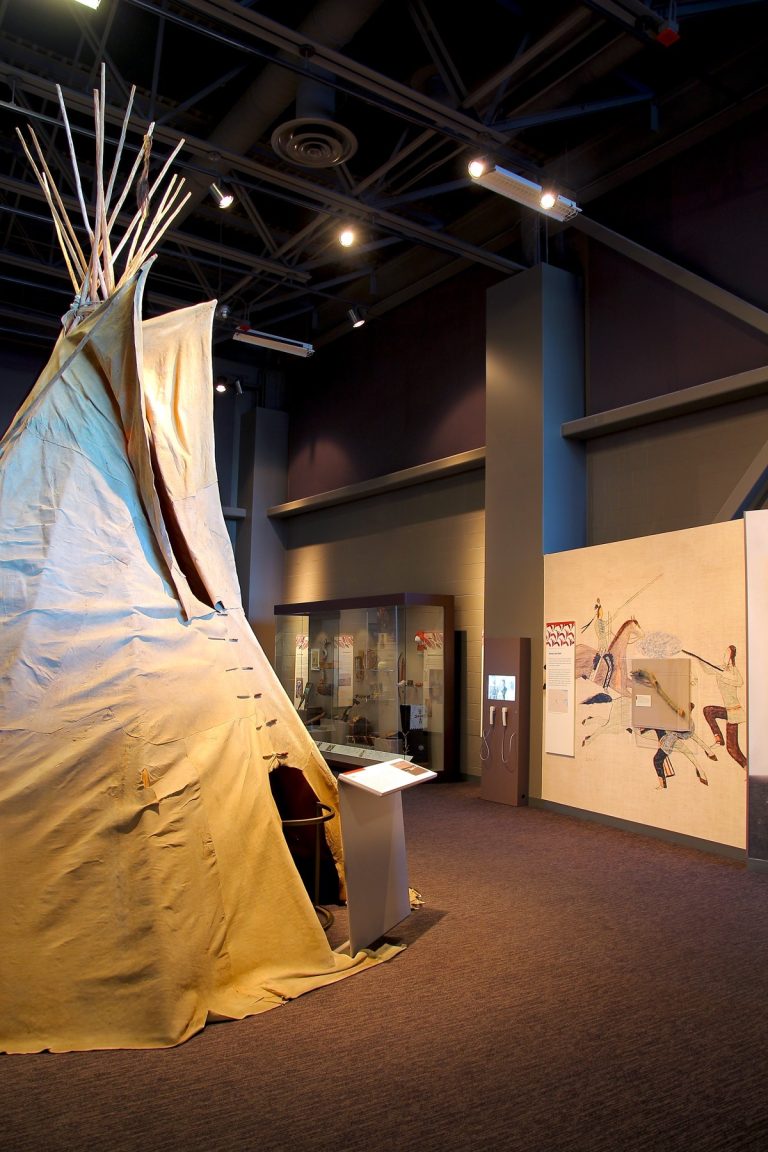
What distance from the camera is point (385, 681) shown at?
8578 millimetres

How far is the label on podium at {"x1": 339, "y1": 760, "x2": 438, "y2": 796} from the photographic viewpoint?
11.7ft

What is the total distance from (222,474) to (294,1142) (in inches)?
415

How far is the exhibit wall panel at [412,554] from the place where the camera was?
8523 millimetres

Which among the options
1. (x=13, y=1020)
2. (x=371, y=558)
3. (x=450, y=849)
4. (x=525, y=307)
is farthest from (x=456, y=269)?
(x=13, y=1020)

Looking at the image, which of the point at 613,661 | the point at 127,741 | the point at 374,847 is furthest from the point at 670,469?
the point at 127,741

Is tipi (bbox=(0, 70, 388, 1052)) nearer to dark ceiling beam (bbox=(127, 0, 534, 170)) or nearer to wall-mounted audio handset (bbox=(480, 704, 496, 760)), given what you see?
dark ceiling beam (bbox=(127, 0, 534, 170))

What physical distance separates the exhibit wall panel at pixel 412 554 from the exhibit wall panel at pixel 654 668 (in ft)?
5.05

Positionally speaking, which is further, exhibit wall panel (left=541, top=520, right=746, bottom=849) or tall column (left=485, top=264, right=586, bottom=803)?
tall column (left=485, top=264, right=586, bottom=803)

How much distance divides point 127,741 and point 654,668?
13.2ft

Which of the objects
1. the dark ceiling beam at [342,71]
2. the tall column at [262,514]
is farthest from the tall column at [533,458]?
the tall column at [262,514]

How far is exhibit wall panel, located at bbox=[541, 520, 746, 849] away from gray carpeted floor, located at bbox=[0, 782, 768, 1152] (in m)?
1.24

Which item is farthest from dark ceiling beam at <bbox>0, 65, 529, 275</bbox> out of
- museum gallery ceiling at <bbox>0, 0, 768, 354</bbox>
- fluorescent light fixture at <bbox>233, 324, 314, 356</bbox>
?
fluorescent light fixture at <bbox>233, 324, 314, 356</bbox>

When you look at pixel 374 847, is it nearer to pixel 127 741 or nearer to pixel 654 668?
pixel 127 741

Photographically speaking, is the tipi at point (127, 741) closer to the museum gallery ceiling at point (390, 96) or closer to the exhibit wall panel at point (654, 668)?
the museum gallery ceiling at point (390, 96)
